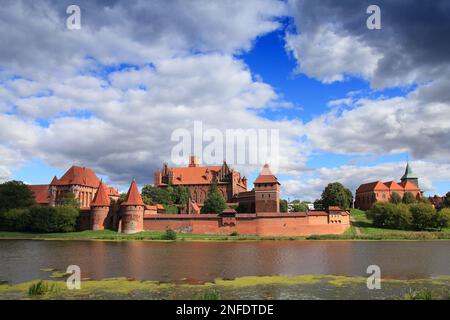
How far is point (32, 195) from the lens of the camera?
56781 mm

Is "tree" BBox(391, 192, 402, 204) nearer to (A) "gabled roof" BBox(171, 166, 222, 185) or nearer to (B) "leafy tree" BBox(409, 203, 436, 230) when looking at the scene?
(B) "leafy tree" BBox(409, 203, 436, 230)

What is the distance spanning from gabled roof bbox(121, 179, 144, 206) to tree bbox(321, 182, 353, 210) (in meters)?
27.9

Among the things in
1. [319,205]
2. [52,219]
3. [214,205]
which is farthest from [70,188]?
[319,205]

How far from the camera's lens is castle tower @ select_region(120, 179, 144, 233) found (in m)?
47.5

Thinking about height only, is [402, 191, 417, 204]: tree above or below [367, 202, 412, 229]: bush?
above

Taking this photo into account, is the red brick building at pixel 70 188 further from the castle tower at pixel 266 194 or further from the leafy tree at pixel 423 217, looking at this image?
the leafy tree at pixel 423 217

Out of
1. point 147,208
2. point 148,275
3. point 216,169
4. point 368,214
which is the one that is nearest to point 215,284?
point 148,275

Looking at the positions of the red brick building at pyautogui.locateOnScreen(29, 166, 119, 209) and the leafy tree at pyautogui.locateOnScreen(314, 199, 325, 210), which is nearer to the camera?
the red brick building at pyautogui.locateOnScreen(29, 166, 119, 209)

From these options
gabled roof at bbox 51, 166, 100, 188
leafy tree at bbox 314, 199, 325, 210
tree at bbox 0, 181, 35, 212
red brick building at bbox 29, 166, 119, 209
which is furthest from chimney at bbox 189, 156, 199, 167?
tree at bbox 0, 181, 35, 212

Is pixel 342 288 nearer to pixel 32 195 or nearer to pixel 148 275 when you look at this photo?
pixel 148 275

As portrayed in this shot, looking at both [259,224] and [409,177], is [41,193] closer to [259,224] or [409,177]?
[259,224]

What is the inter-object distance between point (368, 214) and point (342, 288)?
40337 millimetres

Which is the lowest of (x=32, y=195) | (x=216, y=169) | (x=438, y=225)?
(x=438, y=225)

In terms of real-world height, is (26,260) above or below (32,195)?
below
